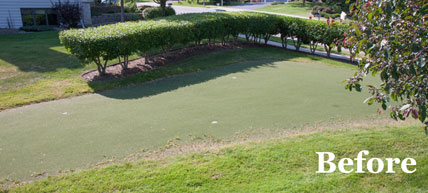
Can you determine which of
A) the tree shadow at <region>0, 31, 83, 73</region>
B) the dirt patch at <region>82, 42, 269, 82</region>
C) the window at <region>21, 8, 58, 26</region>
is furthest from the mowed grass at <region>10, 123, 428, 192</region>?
the window at <region>21, 8, 58, 26</region>

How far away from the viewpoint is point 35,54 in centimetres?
1270

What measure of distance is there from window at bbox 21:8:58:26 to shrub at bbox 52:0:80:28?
0.58 m

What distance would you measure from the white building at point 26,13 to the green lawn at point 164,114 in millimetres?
13017

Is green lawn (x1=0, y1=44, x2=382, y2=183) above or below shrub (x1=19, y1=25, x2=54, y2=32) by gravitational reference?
below

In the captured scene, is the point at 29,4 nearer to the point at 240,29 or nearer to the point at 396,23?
the point at 240,29

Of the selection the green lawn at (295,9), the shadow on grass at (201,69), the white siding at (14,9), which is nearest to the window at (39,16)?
the white siding at (14,9)

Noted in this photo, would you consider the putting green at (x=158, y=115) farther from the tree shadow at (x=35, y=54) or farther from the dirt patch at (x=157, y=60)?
the tree shadow at (x=35, y=54)

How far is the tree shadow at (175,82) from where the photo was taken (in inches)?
353

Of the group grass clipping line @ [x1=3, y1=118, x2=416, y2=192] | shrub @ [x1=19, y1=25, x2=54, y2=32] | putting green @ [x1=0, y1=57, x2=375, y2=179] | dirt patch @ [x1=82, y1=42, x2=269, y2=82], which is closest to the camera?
grass clipping line @ [x1=3, y1=118, x2=416, y2=192]

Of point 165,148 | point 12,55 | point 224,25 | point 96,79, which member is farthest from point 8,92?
point 224,25

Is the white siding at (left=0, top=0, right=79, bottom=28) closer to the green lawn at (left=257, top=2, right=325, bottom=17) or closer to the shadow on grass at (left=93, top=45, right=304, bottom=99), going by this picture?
the shadow on grass at (left=93, top=45, right=304, bottom=99)

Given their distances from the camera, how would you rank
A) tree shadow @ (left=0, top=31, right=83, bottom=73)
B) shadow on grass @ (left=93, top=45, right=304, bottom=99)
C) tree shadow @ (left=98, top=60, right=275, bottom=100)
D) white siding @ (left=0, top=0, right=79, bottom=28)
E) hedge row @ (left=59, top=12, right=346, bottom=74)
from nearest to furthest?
tree shadow @ (left=98, top=60, right=275, bottom=100), shadow on grass @ (left=93, top=45, right=304, bottom=99), hedge row @ (left=59, top=12, right=346, bottom=74), tree shadow @ (left=0, top=31, right=83, bottom=73), white siding @ (left=0, top=0, right=79, bottom=28)

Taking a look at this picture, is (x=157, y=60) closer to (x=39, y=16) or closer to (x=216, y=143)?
(x=216, y=143)

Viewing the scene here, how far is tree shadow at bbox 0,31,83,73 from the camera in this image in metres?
11.4
